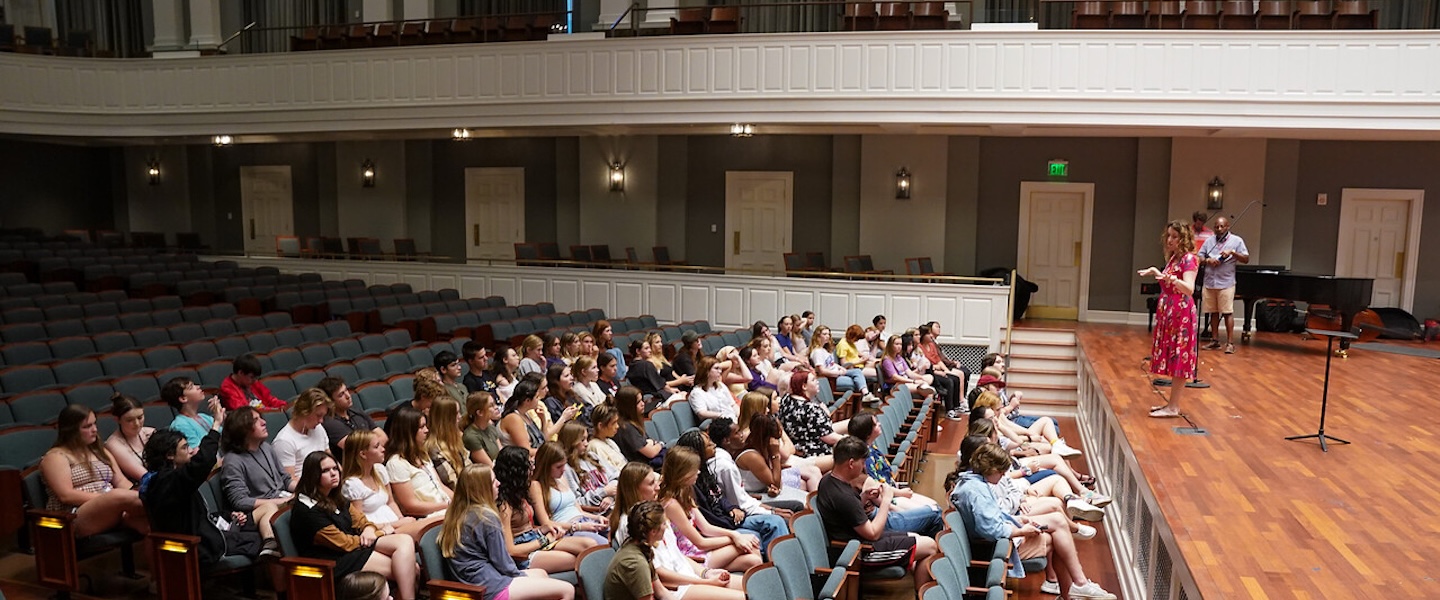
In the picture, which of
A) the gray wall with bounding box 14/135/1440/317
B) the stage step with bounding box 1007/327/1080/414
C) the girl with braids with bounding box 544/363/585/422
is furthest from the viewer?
the gray wall with bounding box 14/135/1440/317

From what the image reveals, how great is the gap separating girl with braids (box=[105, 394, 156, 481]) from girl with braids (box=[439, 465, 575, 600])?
1.95 metres

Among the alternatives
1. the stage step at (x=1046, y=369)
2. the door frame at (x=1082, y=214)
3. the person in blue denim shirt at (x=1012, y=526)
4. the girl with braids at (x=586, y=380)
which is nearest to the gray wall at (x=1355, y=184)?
the door frame at (x=1082, y=214)

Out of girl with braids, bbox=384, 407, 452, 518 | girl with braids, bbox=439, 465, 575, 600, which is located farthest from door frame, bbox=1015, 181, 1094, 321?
girl with braids, bbox=439, 465, 575, 600

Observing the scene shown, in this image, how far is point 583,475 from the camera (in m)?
5.13

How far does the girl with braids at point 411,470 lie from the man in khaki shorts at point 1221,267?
7309 mm

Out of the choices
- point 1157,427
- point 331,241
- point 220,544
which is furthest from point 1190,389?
point 331,241

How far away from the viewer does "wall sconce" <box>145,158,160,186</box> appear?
1788cm

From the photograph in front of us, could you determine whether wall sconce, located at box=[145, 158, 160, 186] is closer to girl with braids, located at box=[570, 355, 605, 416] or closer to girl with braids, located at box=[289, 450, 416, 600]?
girl with braids, located at box=[570, 355, 605, 416]

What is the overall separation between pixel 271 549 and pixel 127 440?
4.17ft

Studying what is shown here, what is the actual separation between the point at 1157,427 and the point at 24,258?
44.2 feet

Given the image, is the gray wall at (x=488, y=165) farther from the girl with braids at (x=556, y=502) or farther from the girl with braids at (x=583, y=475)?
the girl with braids at (x=556, y=502)

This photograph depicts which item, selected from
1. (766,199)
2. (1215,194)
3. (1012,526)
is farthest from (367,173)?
(1012,526)

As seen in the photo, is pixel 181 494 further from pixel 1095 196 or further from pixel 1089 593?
pixel 1095 196

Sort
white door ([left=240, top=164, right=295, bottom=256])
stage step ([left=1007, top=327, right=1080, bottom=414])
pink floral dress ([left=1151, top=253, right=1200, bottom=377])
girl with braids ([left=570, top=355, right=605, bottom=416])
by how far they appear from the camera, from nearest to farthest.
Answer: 1. pink floral dress ([left=1151, top=253, right=1200, bottom=377])
2. girl with braids ([left=570, top=355, right=605, bottom=416])
3. stage step ([left=1007, top=327, right=1080, bottom=414])
4. white door ([left=240, top=164, right=295, bottom=256])
